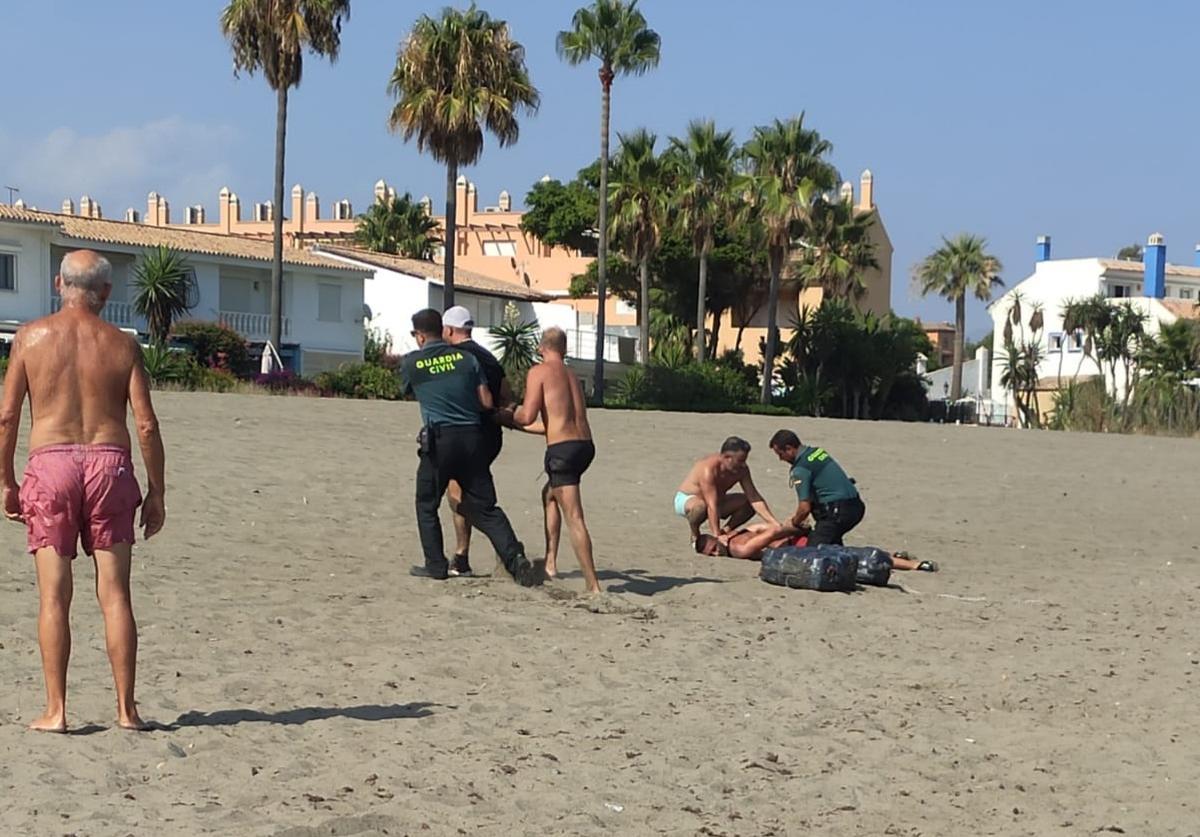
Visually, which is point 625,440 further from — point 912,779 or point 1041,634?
point 912,779

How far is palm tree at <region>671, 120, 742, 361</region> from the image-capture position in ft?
171

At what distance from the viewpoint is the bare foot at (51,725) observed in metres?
5.93

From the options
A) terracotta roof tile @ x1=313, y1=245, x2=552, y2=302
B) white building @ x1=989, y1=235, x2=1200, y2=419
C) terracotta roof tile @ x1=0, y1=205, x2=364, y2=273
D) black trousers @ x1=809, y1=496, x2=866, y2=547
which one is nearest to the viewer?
black trousers @ x1=809, y1=496, x2=866, y2=547

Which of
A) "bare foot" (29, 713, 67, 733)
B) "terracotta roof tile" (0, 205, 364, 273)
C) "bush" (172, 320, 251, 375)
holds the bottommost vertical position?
"bare foot" (29, 713, 67, 733)

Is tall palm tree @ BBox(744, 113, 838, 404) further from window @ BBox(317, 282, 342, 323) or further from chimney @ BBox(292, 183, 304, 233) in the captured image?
chimney @ BBox(292, 183, 304, 233)

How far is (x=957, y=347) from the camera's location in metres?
70.2

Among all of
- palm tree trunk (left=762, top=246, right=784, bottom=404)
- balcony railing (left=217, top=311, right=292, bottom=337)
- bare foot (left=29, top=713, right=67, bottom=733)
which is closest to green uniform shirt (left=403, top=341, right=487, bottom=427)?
bare foot (left=29, top=713, right=67, bottom=733)

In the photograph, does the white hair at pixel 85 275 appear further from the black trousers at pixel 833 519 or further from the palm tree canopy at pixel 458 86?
the palm tree canopy at pixel 458 86

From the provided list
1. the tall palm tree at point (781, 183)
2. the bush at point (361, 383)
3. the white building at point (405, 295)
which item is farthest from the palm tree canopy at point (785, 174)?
the bush at point (361, 383)

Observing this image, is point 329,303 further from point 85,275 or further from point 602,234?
point 85,275

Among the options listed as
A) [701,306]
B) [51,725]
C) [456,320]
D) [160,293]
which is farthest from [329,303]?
[51,725]

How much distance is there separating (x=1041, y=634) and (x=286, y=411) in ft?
48.8

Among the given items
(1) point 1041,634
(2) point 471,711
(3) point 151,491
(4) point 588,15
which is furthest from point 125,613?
(4) point 588,15

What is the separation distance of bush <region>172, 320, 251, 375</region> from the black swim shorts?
29.7 meters
